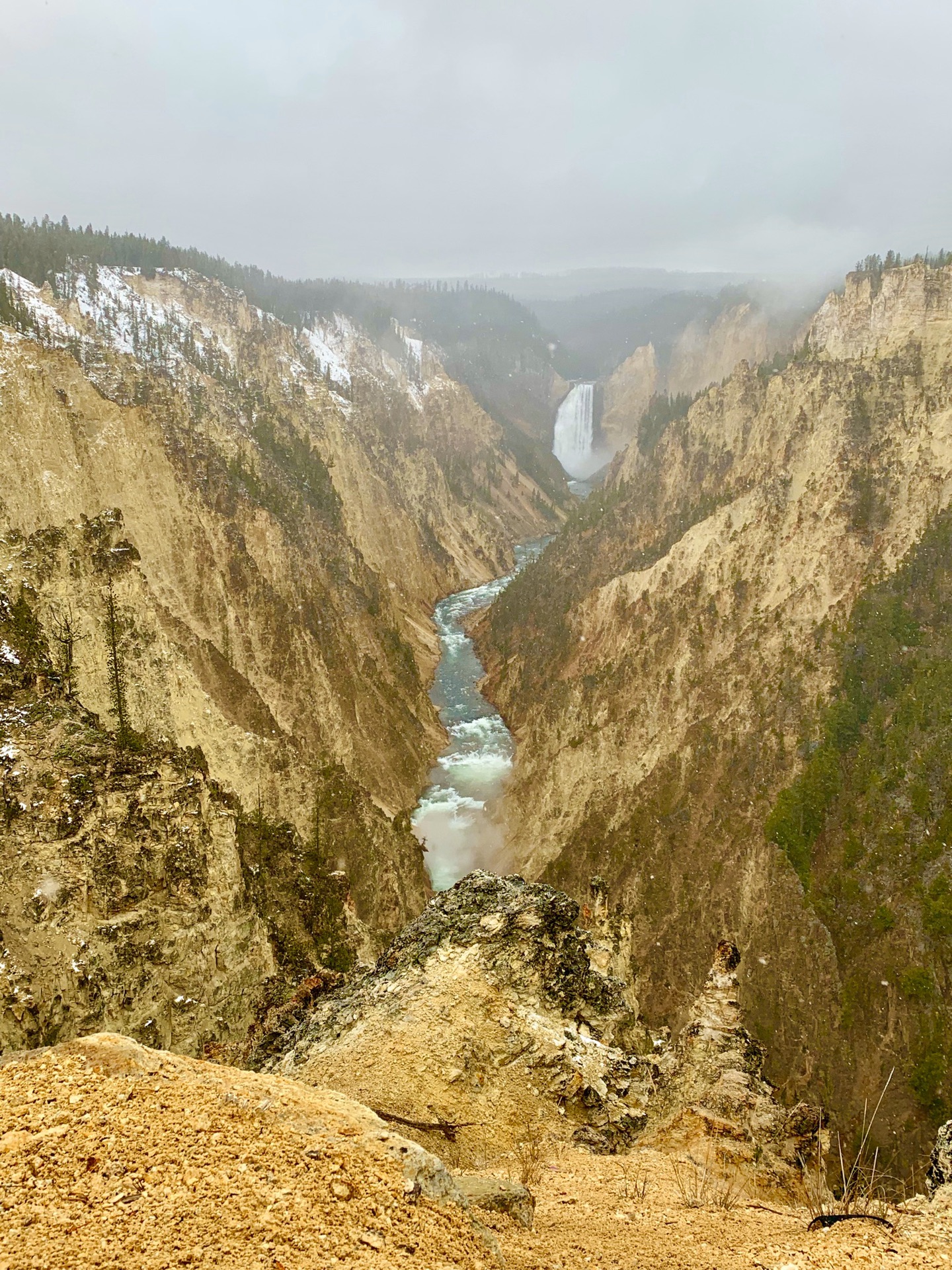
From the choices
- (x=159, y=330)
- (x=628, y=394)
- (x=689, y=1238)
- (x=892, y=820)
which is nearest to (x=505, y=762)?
(x=892, y=820)

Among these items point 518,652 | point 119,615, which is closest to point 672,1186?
point 119,615

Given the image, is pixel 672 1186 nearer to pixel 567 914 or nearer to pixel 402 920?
pixel 567 914

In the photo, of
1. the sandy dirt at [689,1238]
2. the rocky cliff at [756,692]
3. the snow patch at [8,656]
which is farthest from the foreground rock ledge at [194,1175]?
the rocky cliff at [756,692]

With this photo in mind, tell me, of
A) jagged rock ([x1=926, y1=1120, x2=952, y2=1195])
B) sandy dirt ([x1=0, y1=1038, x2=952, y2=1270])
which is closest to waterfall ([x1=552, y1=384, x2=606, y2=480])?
jagged rock ([x1=926, y1=1120, x2=952, y2=1195])

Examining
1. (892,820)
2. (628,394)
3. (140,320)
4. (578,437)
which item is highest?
(628,394)

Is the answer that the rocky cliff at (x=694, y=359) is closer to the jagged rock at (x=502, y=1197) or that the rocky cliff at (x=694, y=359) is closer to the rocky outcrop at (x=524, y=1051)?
the rocky outcrop at (x=524, y=1051)

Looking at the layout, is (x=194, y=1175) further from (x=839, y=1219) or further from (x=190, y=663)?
(x=190, y=663)
